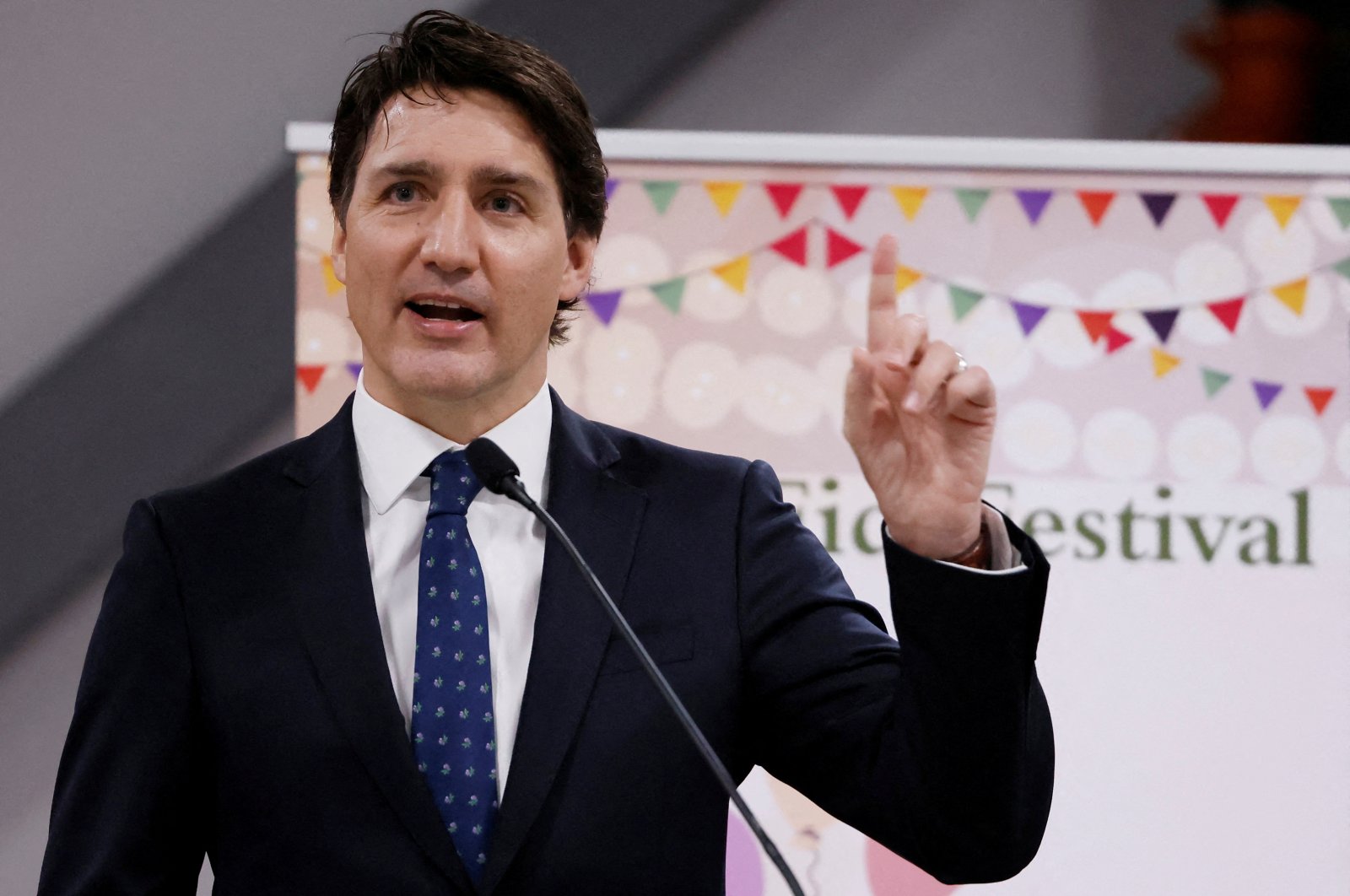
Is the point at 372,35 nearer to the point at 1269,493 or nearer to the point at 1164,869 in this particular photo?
the point at 1269,493

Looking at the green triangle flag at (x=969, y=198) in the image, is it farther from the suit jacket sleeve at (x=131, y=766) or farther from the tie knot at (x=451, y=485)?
the suit jacket sleeve at (x=131, y=766)

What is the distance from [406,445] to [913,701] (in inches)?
20.4

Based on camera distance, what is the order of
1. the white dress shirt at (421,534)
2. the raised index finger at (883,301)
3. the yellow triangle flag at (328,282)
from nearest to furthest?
the raised index finger at (883,301) → the white dress shirt at (421,534) → the yellow triangle flag at (328,282)

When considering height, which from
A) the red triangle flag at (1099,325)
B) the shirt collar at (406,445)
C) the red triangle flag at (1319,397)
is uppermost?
the red triangle flag at (1099,325)

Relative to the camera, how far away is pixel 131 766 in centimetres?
116

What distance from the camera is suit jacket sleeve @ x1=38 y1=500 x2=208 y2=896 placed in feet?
3.78

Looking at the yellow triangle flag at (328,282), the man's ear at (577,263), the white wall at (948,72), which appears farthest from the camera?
the white wall at (948,72)

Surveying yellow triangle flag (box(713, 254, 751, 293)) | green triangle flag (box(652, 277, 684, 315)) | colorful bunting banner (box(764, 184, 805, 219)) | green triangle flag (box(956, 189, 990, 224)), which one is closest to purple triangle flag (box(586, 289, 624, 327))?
green triangle flag (box(652, 277, 684, 315))

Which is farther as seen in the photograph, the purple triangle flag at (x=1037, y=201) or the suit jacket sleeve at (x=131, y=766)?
the purple triangle flag at (x=1037, y=201)

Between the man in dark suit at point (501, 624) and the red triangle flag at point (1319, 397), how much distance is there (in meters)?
1.21

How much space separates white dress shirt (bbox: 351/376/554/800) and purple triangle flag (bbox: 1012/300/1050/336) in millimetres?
1092

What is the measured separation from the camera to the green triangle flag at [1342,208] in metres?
2.23

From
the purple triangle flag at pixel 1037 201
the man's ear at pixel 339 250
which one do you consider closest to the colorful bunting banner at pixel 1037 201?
the purple triangle flag at pixel 1037 201

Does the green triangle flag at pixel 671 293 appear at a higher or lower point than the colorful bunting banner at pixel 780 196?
lower
